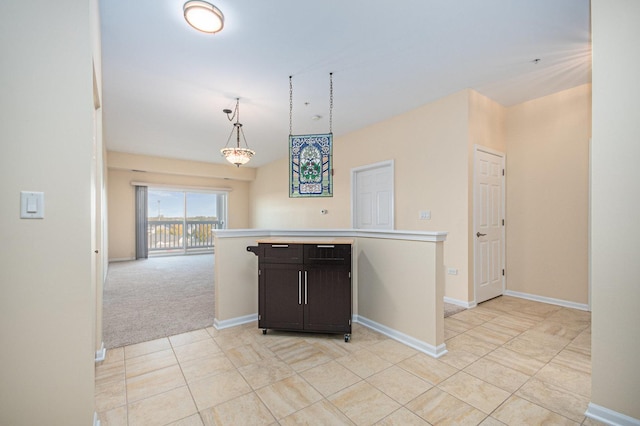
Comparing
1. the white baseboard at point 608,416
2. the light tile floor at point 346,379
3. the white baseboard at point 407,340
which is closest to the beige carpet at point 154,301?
the light tile floor at point 346,379

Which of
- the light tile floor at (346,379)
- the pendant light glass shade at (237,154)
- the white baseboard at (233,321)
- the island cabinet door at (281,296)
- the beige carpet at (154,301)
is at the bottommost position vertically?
the beige carpet at (154,301)

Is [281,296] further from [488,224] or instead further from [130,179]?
[130,179]

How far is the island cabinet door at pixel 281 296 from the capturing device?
2590mm

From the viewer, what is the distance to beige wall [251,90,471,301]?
3.49 meters

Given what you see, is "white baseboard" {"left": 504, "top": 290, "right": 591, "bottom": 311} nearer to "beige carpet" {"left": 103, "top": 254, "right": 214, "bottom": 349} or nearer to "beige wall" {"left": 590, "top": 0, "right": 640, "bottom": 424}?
"beige wall" {"left": 590, "top": 0, "right": 640, "bottom": 424}

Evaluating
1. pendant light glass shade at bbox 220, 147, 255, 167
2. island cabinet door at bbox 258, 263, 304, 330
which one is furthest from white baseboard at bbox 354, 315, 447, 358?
pendant light glass shade at bbox 220, 147, 255, 167

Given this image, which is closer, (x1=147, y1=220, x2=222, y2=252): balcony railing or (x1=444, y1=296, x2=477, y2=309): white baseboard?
(x1=444, y1=296, x2=477, y2=309): white baseboard

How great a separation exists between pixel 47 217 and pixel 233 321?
80.0 inches

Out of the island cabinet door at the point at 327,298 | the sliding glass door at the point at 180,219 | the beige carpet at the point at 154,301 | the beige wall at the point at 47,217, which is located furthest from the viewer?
the sliding glass door at the point at 180,219

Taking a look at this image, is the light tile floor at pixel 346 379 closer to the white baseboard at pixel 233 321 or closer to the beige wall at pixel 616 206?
the white baseboard at pixel 233 321

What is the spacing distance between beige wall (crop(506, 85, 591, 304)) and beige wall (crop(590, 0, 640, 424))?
2.36 meters

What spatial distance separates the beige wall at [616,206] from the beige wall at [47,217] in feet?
8.82

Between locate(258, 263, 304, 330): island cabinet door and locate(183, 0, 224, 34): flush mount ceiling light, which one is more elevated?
locate(183, 0, 224, 34): flush mount ceiling light

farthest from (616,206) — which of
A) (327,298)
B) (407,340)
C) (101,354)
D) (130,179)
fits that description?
(130,179)
